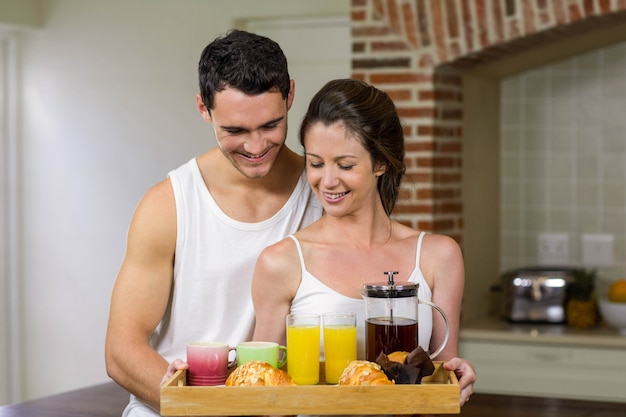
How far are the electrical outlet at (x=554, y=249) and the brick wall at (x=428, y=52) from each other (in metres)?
0.76

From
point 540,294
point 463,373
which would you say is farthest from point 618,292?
point 463,373

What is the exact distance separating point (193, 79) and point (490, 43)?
155 centimetres

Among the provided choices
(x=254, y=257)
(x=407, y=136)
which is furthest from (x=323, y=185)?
(x=407, y=136)

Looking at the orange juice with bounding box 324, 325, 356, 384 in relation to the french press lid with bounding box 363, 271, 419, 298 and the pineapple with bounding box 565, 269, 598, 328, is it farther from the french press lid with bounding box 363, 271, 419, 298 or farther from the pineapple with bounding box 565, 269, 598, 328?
the pineapple with bounding box 565, 269, 598, 328

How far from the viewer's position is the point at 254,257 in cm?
235

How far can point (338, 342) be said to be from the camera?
194cm

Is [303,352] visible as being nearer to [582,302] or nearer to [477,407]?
[477,407]

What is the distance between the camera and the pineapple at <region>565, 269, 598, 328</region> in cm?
427

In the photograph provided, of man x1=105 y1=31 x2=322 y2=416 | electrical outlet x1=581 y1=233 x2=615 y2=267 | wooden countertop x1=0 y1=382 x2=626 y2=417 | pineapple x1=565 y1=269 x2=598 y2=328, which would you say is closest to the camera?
man x1=105 y1=31 x2=322 y2=416

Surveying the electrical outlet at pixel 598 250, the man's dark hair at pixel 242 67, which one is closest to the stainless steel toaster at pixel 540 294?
the electrical outlet at pixel 598 250

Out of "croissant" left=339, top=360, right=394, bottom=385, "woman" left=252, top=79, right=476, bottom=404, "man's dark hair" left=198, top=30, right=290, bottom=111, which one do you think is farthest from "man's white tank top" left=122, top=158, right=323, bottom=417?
"croissant" left=339, top=360, right=394, bottom=385

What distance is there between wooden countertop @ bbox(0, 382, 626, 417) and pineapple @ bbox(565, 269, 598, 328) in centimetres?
146

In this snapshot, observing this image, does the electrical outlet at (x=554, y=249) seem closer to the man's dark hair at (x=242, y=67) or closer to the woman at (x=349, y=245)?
the woman at (x=349, y=245)

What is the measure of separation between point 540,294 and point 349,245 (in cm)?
230
